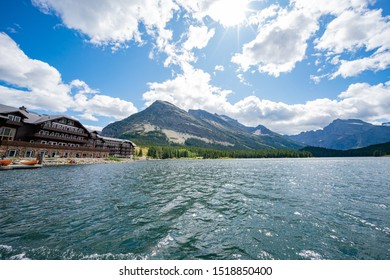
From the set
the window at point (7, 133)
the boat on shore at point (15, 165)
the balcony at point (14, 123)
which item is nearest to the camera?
the boat on shore at point (15, 165)

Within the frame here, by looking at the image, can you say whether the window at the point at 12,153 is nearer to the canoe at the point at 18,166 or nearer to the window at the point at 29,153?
the window at the point at 29,153

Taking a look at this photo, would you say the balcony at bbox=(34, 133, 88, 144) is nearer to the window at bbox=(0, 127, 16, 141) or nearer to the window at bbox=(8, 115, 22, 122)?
the window at bbox=(8, 115, 22, 122)

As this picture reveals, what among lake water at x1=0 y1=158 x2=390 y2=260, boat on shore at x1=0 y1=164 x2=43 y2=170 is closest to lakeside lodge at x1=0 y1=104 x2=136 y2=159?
boat on shore at x1=0 y1=164 x2=43 y2=170

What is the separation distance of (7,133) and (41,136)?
43.6 feet

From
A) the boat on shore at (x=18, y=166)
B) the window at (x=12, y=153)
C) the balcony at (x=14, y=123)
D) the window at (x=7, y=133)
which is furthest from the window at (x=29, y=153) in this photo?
the boat on shore at (x=18, y=166)

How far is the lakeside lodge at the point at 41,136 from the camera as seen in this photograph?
65.5m

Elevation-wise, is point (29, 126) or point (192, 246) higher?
point (29, 126)

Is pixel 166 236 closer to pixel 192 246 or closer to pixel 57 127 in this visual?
pixel 192 246

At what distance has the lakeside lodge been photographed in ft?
215

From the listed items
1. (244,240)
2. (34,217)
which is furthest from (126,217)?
(244,240)

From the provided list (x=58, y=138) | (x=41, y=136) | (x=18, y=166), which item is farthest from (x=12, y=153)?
(x=58, y=138)

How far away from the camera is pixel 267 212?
17.3 m

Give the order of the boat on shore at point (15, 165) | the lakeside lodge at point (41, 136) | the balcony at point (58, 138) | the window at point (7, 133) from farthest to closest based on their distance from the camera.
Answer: the balcony at point (58, 138), the window at point (7, 133), the lakeside lodge at point (41, 136), the boat on shore at point (15, 165)
